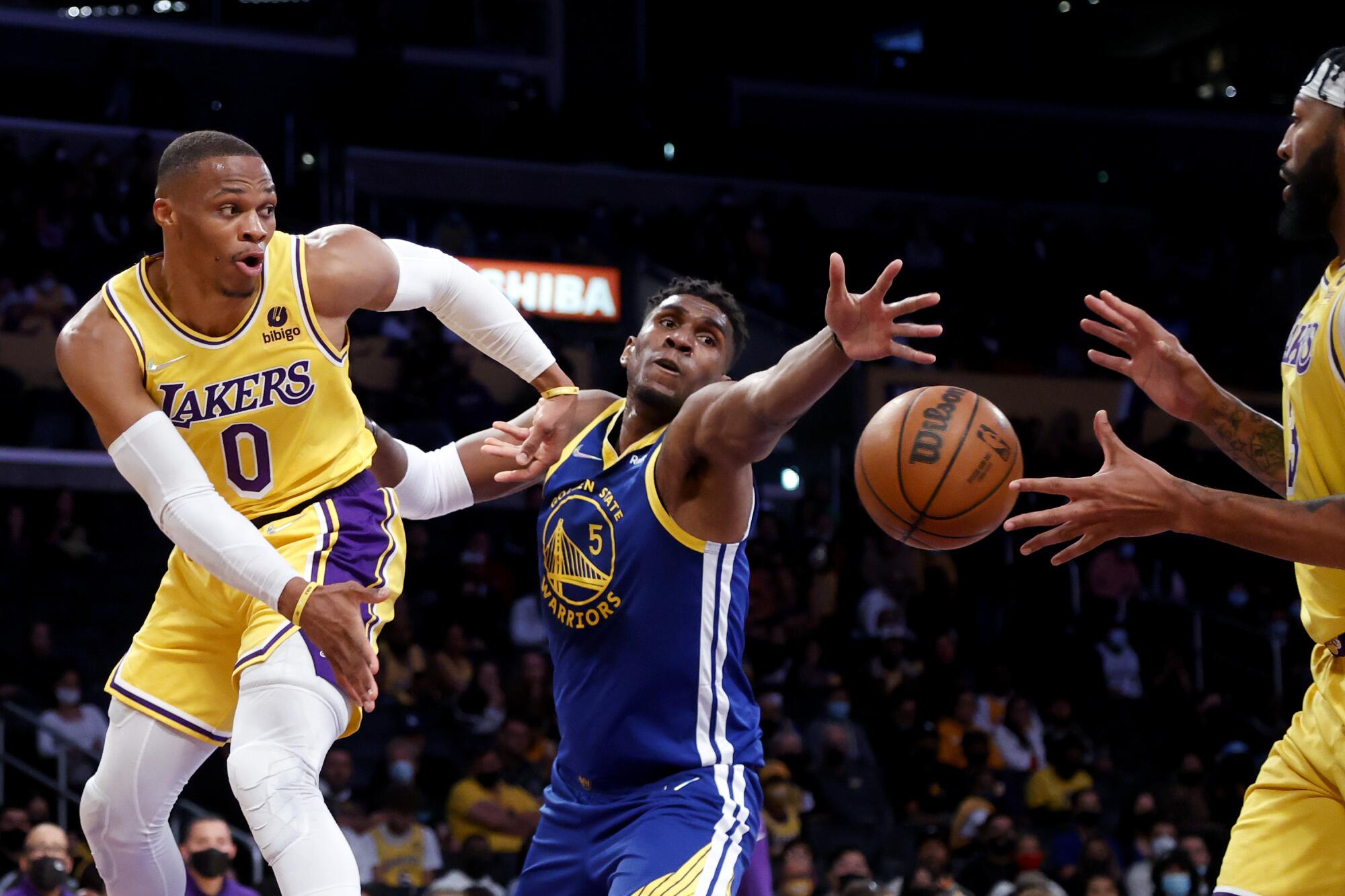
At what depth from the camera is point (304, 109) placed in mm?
20859

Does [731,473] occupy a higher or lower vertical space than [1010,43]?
lower

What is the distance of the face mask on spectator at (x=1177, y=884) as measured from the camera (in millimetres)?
10719

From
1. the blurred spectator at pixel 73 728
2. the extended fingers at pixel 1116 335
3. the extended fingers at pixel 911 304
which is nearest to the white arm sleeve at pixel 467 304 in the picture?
the extended fingers at pixel 911 304

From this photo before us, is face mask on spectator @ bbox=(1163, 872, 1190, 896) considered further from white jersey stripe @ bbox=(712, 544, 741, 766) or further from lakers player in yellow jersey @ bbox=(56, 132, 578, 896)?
lakers player in yellow jersey @ bbox=(56, 132, 578, 896)

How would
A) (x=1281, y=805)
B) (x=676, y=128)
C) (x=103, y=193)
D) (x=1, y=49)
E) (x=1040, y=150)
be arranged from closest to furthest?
(x=1281, y=805) < (x=103, y=193) < (x=1, y=49) < (x=676, y=128) < (x=1040, y=150)

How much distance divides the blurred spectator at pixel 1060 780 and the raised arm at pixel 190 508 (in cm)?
934

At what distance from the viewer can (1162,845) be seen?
11492 millimetres

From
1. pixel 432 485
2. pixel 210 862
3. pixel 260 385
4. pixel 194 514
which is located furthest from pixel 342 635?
pixel 210 862

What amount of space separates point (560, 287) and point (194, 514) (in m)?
13.1

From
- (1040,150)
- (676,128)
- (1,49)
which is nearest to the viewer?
(1,49)

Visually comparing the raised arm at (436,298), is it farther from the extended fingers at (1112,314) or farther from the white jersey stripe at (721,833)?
the extended fingers at (1112,314)

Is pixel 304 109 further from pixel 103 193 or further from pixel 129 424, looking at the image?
pixel 129 424

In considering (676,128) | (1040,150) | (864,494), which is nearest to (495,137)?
(676,128)

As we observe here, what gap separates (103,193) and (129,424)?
1310cm
